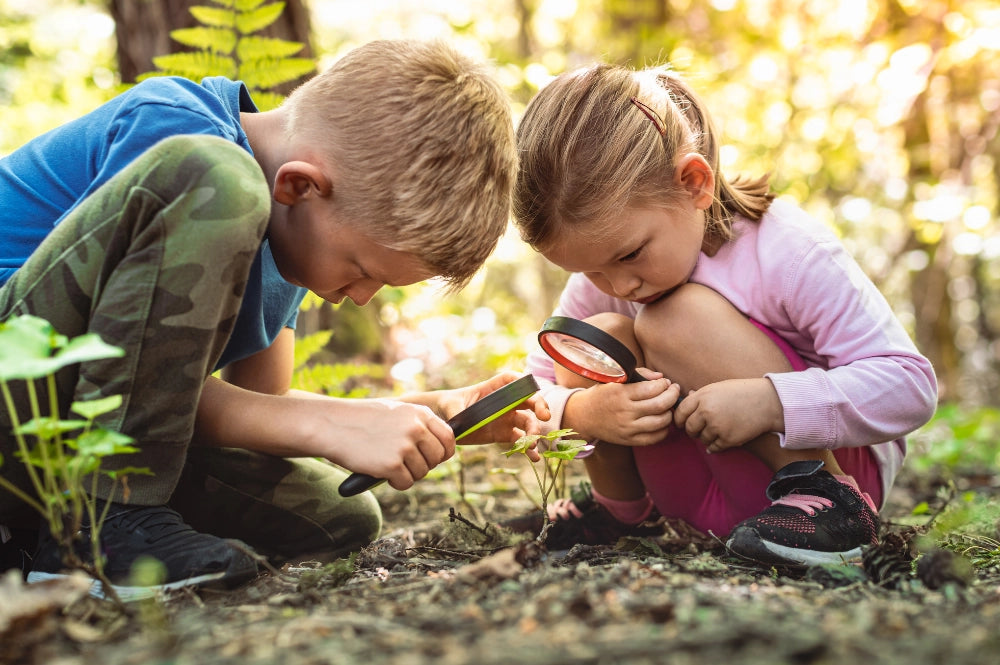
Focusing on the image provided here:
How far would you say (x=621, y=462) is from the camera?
242 cm

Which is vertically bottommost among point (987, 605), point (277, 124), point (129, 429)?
point (987, 605)

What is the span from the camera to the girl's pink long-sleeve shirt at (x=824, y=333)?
203 centimetres

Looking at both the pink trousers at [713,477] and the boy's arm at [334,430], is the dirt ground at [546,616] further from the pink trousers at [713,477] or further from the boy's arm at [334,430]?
the pink trousers at [713,477]

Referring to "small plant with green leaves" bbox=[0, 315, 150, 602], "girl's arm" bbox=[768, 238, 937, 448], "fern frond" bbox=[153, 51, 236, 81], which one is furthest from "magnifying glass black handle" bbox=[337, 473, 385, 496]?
"fern frond" bbox=[153, 51, 236, 81]

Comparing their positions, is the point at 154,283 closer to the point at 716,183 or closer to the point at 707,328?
the point at 707,328

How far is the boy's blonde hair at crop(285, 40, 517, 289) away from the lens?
1.87m

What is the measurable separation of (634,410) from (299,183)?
106 cm

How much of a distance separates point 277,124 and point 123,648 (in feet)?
4.30

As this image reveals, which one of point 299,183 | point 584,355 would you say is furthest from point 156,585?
point 584,355

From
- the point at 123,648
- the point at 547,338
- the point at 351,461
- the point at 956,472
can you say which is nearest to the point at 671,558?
the point at 547,338

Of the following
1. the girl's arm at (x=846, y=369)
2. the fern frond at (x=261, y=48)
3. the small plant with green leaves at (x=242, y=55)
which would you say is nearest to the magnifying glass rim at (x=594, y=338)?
the girl's arm at (x=846, y=369)

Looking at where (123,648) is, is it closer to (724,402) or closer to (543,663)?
(543,663)

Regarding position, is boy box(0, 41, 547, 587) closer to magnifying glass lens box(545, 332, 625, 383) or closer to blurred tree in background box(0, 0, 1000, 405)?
magnifying glass lens box(545, 332, 625, 383)

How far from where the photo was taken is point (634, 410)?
2146 millimetres
